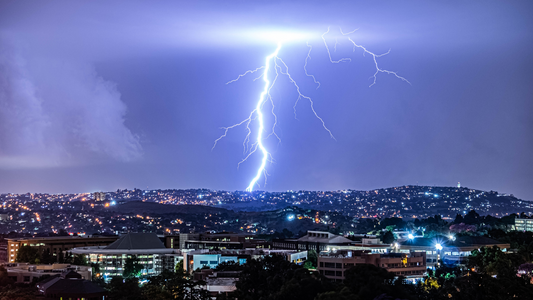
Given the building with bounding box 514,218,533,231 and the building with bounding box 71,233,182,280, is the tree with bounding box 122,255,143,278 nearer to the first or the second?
the building with bounding box 71,233,182,280

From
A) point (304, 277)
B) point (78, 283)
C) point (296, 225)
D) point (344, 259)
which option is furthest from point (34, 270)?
point (296, 225)

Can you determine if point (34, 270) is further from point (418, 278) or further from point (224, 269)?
point (418, 278)

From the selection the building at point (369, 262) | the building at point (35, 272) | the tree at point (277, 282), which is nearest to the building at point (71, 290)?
the building at point (35, 272)

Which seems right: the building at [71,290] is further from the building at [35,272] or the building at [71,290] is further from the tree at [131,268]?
the tree at [131,268]

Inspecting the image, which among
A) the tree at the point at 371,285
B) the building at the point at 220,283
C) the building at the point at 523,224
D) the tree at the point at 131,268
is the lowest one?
the tree at the point at 131,268

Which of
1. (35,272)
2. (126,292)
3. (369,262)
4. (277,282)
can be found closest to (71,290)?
(126,292)

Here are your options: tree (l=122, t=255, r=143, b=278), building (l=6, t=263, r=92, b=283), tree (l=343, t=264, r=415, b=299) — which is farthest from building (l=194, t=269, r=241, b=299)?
tree (l=122, t=255, r=143, b=278)
